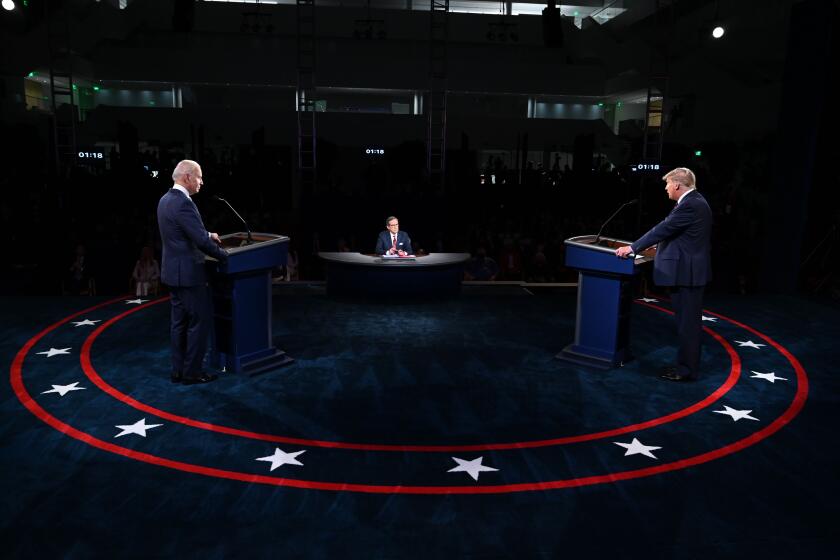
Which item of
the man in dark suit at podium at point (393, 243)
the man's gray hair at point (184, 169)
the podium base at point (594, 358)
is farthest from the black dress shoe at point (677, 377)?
the man's gray hair at point (184, 169)

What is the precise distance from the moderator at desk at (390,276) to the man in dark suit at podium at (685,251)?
3.19 meters

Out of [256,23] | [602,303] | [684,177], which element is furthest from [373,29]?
[684,177]

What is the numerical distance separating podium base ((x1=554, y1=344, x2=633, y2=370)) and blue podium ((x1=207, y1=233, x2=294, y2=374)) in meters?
2.39

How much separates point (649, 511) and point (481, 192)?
11.0 meters

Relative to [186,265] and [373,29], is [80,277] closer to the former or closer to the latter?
[186,265]

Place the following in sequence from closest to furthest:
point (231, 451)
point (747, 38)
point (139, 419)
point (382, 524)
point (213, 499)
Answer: point (382, 524), point (213, 499), point (231, 451), point (139, 419), point (747, 38)

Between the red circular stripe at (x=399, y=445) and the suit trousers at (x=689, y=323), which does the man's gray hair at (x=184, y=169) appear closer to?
the red circular stripe at (x=399, y=445)

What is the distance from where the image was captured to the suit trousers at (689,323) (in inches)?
185

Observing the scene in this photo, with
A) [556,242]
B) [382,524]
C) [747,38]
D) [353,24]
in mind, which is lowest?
[382,524]

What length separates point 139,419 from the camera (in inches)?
157

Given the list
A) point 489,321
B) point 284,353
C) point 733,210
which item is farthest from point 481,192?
point 284,353

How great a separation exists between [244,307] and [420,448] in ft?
6.62

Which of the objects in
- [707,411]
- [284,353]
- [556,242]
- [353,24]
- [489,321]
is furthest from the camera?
[353,24]

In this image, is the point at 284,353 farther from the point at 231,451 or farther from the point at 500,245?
the point at 500,245
